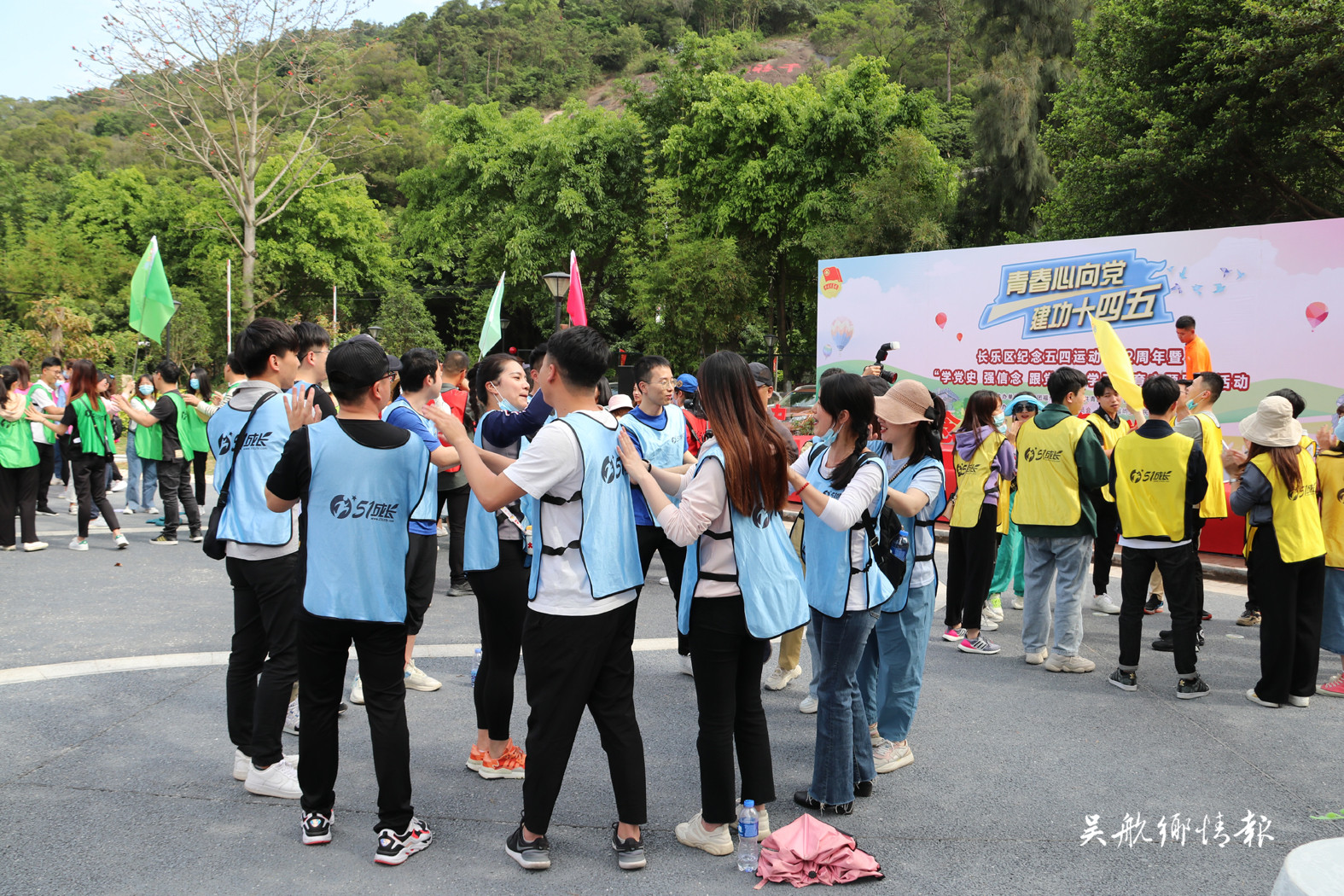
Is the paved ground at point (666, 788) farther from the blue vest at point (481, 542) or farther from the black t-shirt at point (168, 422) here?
the black t-shirt at point (168, 422)

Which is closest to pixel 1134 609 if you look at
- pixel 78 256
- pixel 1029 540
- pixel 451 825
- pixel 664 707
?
pixel 1029 540

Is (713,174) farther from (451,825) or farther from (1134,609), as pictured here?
(451,825)

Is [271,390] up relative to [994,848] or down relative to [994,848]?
up

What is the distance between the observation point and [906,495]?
381 cm

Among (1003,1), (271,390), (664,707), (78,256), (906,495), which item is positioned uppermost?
(1003,1)

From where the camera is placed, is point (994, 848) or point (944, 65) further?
point (944, 65)

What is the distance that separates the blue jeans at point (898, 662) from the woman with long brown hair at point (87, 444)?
805 centimetres

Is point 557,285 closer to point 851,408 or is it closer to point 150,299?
point 150,299

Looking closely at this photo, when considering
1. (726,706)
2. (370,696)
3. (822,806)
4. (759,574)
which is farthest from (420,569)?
(822,806)

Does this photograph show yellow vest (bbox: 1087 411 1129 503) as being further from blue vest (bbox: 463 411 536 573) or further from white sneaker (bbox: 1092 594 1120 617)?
blue vest (bbox: 463 411 536 573)

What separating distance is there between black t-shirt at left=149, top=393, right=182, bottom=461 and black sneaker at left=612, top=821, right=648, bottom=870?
8135 mm

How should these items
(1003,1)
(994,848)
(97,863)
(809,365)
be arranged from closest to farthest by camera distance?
(97,863)
(994,848)
(809,365)
(1003,1)

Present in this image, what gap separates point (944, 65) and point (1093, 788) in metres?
57.0

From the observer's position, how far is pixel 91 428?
29.8 ft
